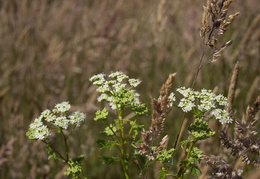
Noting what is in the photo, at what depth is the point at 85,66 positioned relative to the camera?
464 centimetres

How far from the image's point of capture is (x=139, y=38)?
234 inches

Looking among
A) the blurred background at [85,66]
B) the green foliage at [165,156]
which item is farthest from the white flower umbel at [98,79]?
the blurred background at [85,66]

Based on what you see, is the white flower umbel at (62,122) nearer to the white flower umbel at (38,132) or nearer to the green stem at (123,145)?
the white flower umbel at (38,132)

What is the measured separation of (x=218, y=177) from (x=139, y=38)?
469cm

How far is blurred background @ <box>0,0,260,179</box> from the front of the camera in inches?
135

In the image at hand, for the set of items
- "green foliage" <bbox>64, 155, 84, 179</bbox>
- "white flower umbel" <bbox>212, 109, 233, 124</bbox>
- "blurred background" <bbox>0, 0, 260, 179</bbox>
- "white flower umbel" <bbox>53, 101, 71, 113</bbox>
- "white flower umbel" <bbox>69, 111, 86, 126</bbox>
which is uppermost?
"blurred background" <bbox>0, 0, 260, 179</bbox>

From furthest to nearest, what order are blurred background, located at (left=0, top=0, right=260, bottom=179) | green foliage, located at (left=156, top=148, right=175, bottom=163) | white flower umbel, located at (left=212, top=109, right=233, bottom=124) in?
blurred background, located at (left=0, top=0, right=260, bottom=179)
white flower umbel, located at (left=212, top=109, right=233, bottom=124)
green foliage, located at (left=156, top=148, right=175, bottom=163)

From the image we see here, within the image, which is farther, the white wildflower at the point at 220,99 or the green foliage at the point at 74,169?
the white wildflower at the point at 220,99

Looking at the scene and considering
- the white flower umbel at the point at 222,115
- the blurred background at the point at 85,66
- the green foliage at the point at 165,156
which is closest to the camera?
the green foliage at the point at 165,156

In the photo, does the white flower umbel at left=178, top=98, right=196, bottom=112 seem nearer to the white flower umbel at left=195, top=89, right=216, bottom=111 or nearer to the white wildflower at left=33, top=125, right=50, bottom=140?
the white flower umbel at left=195, top=89, right=216, bottom=111

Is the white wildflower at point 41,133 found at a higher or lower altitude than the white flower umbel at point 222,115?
higher

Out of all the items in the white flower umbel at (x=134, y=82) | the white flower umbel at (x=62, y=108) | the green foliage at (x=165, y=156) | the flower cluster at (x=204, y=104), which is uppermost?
the white flower umbel at (x=134, y=82)

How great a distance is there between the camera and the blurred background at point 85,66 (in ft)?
11.2

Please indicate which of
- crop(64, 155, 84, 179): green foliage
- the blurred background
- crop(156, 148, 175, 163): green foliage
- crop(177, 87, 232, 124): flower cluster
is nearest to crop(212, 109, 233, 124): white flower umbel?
crop(177, 87, 232, 124): flower cluster
